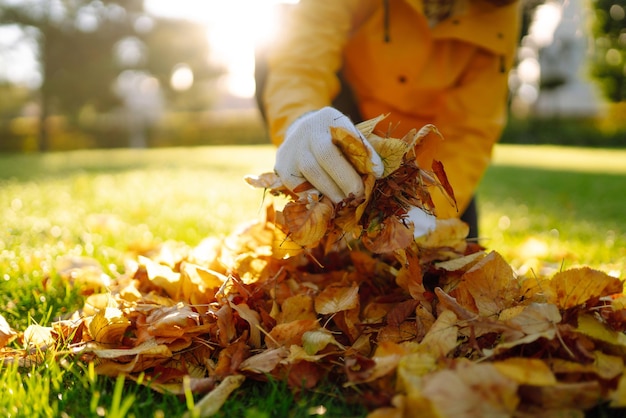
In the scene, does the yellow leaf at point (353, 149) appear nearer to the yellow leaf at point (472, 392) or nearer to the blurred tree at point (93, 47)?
the yellow leaf at point (472, 392)

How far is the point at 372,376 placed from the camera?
1025 millimetres

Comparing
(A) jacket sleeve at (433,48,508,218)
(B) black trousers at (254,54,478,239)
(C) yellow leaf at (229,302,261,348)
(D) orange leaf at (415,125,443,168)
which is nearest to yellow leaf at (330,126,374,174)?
(D) orange leaf at (415,125,443,168)

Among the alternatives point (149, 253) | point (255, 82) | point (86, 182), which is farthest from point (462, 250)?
point (86, 182)

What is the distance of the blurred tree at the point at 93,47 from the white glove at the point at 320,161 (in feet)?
70.9

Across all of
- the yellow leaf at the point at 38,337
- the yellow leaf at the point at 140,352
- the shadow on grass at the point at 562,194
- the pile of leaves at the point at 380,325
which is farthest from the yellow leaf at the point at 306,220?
the shadow on grass at the point at 562,194

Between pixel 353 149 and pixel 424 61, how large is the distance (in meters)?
1.39

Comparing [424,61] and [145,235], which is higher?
[424,61]

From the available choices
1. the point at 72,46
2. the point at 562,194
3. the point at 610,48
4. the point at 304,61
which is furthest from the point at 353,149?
the point at 72,46

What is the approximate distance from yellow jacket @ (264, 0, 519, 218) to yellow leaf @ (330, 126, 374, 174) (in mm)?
830

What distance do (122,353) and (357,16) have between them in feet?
6.16

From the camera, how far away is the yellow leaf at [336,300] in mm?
1305

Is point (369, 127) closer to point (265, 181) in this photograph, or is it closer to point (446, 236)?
point (265, 181)

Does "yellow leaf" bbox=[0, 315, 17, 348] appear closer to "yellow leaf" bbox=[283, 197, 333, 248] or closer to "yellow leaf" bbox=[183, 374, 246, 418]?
"yellow leaf" bbox=[183, 374, 246, 418]

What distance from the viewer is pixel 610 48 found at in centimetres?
1730
